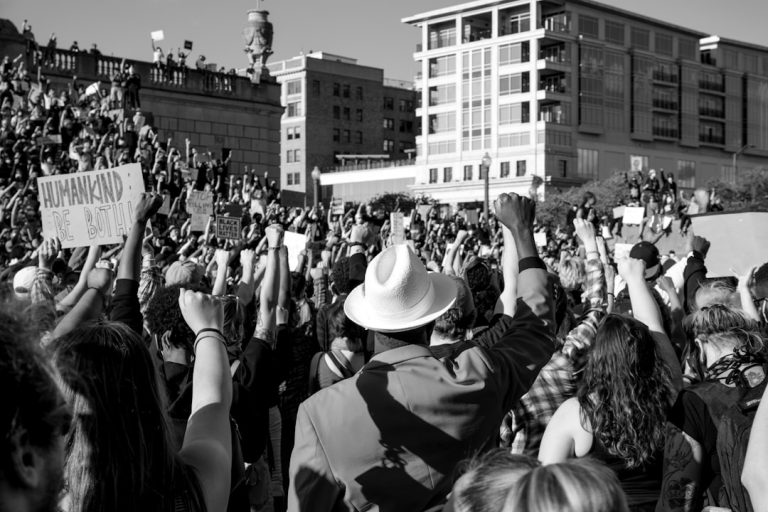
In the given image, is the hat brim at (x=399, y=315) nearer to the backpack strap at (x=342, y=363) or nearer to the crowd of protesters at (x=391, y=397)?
the crowd of protesters at (x=391, y=397)

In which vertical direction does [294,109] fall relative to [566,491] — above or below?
above

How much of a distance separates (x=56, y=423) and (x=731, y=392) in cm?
291

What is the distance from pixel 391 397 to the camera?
312 centimetres

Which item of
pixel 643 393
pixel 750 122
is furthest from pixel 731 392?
pixel 750 122

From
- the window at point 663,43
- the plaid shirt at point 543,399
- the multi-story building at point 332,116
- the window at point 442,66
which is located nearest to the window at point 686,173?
the window at point 663,43

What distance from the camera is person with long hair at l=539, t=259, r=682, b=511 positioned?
12.6ft

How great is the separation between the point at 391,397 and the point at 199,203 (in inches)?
469

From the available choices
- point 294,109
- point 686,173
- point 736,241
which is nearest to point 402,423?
point 736,241

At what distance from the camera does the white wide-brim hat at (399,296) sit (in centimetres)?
331

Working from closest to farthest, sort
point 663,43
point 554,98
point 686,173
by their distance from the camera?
point 554,98, point 663,43, point 686,173

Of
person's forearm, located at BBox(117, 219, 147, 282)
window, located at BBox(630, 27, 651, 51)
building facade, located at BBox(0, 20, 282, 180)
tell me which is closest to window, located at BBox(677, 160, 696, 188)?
window, located at BBox(630, 27, 651, 51)

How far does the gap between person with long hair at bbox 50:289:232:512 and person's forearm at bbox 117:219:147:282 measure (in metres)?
1.34

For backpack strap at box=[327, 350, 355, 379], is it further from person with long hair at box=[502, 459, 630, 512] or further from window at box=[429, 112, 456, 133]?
window at box=[429, 112, 456, 133]

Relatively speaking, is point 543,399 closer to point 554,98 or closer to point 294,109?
point 554,98
